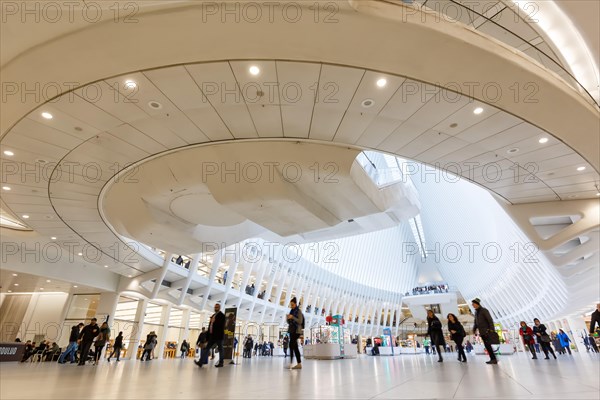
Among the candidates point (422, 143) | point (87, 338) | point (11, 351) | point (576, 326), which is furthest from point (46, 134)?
point (576, 326)

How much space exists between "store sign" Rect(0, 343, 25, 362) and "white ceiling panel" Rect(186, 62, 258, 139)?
61.5 ft

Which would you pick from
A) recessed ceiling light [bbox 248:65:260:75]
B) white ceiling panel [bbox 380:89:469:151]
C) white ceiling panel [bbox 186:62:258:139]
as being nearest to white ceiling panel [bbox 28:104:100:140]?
white ceiling panel [bbox 186:62:258:139]

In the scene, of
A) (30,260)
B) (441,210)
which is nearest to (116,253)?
(30,260)

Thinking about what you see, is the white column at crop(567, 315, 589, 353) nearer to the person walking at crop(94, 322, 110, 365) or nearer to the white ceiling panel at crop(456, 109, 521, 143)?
the white ceiling panel at crop(456, 109, 521, 143)

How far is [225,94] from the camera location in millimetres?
7188

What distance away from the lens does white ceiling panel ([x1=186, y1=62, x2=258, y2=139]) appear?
254 inches

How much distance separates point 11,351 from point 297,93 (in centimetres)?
2159

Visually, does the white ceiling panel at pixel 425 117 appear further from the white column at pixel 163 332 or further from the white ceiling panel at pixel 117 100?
the white column at pixel 163 332

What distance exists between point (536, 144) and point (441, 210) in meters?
37.8

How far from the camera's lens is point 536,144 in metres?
8.89

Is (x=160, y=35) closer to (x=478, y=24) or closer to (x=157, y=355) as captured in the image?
(x=478, y=24)

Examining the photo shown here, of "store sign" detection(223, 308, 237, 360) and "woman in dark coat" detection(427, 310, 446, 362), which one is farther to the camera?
"store sign" detection(223, 308, 237, 360)

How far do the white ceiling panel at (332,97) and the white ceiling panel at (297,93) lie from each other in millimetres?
154

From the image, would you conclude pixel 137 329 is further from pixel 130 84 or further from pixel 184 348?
pixel 130 84
